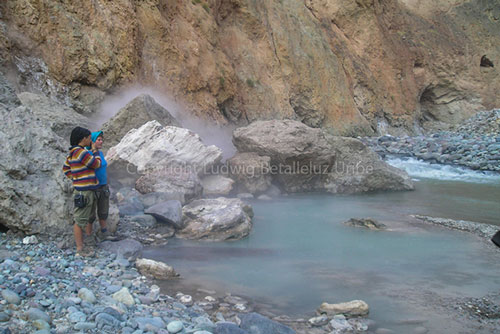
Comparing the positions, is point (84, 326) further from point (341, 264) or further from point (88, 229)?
point (341, 264)

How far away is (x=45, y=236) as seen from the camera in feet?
14.4

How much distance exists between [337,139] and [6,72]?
8005mm

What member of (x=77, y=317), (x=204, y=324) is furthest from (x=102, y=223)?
(x=204, y=324)

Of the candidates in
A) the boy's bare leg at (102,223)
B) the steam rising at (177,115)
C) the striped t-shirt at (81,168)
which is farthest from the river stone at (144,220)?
the steam rising at (177,115)

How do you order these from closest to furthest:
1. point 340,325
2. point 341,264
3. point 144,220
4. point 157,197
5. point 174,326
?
point 174,326, point 340,325, point 341,264, point 144,220, point 157,197

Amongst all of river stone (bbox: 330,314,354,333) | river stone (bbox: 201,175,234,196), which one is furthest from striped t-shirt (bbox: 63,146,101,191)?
river stone (bbox: 201,175,234,196)

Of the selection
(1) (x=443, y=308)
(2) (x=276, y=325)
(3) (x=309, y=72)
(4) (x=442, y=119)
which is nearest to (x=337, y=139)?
(1) (x=443, y=308)

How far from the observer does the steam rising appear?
10930 millimetres

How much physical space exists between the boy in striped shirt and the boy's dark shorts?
161 millimetres

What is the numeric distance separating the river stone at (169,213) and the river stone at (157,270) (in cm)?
148

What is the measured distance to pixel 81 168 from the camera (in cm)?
443

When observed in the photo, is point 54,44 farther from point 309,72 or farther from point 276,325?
point 309,72

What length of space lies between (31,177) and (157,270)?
176 cm

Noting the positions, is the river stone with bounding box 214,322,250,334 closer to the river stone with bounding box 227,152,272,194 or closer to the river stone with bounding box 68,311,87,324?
the river stone with bounding box 68,311,87,324
